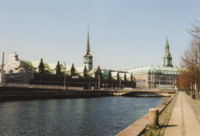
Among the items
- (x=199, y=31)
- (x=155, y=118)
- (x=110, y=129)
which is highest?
(x=199, y=31)

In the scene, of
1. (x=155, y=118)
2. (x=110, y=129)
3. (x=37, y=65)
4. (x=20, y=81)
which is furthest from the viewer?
(x=37, y=65)

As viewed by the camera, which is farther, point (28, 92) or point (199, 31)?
point (28, 92)

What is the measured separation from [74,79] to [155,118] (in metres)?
166

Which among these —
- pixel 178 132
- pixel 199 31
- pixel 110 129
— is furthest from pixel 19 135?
pixel 199 31

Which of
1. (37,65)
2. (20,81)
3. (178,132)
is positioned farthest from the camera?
(37,65)

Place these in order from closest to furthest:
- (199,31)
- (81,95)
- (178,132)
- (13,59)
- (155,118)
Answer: (178,132), (155,118), (199,31), (81,95), (13,59)

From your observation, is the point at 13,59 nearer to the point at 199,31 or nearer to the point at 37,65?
the point at 37,65

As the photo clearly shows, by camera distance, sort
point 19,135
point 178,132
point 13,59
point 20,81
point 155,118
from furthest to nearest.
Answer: point 13,59, point 20,81, point 19,135, point 155,118, point 178,132

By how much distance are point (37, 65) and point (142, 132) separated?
156314 mm

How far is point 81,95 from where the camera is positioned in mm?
136000

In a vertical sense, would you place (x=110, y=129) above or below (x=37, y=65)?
below

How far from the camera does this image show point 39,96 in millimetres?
108750

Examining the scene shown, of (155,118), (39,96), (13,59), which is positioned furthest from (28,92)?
(155,118)

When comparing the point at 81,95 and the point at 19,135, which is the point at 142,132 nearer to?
the point at 19,135
